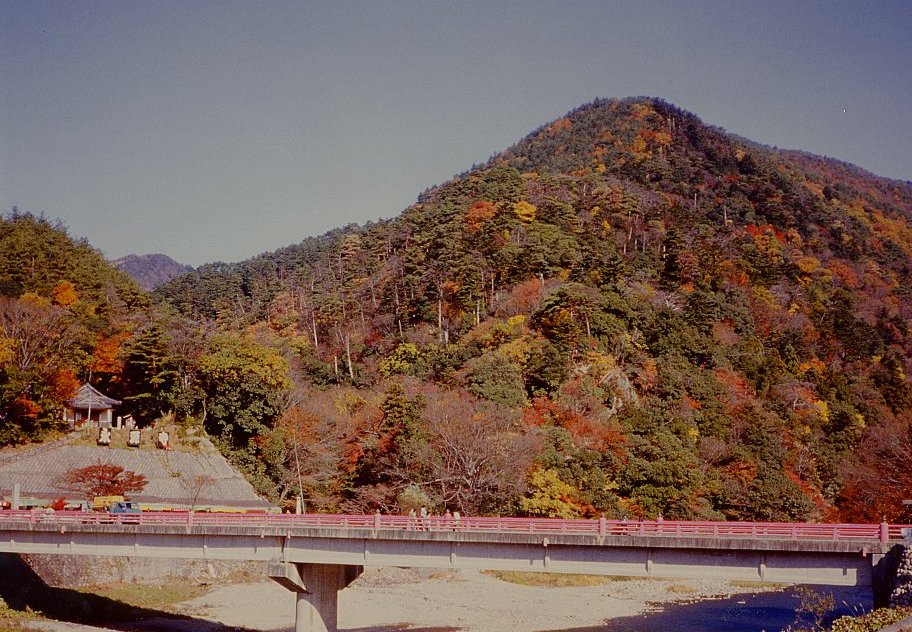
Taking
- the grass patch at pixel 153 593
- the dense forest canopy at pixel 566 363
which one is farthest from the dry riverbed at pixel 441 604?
the dense forest canopy at pixel 566 363

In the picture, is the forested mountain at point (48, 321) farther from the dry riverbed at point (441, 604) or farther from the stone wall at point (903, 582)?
the stone wall at point (903, 582)

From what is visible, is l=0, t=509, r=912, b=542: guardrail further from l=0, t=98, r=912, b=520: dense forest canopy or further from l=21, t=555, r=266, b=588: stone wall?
l=0, t=98, r=912, b=520: dense forest canopy

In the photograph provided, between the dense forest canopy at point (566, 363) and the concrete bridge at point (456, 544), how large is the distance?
19.8m

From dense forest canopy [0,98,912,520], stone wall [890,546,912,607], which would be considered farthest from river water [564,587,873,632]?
stone wall [890,546,912,607]

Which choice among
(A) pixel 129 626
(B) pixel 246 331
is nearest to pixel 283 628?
(A) pixel 129 626

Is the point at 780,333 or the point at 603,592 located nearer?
the point at 603,592

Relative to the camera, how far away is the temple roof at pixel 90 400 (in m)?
55.7

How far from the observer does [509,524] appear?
28750 mm

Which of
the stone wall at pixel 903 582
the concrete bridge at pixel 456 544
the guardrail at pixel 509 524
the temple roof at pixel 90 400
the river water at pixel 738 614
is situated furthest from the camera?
the temple roof at pixel 90 400

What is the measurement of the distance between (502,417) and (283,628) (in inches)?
856

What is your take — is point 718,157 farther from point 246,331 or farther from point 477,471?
point 477,471

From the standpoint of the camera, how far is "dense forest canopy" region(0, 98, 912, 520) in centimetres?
5312

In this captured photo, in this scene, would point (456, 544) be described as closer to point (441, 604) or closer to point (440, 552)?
point (440, 552)

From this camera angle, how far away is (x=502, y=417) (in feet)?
179
